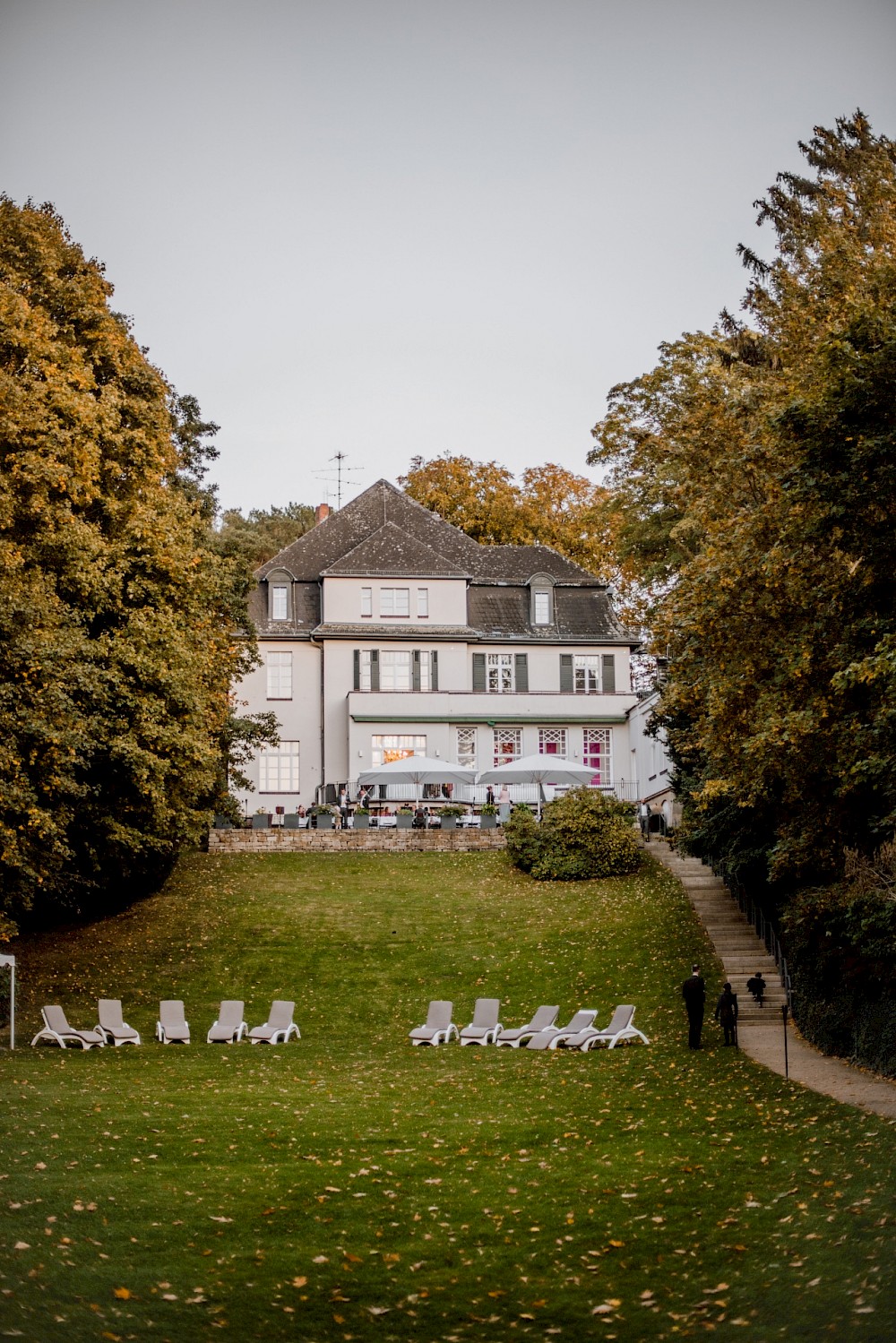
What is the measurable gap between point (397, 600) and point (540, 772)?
1355 centimetres

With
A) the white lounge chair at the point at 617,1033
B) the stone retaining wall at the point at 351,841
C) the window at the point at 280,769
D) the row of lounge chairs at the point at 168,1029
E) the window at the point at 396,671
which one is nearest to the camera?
the white lounge chair at the point at 617,1033

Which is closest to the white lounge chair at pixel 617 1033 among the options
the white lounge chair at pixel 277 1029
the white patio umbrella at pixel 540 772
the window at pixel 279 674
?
the white lounge chair at pixel 277 1029

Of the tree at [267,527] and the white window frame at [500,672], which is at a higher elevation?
the tree at [267,527]

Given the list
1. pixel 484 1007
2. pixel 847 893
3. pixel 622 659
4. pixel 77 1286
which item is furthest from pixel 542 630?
pixel 77 1286

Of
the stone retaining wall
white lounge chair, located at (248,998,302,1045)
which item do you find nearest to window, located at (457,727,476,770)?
the stone retaining wall

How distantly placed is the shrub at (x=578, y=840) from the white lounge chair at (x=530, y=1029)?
11.9 meters

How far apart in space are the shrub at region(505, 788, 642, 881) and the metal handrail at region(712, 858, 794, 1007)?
109 inches

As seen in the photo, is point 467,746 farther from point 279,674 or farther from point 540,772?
point 540,772

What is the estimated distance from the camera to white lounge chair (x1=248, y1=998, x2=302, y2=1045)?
23.4m

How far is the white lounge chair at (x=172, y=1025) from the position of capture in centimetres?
2339

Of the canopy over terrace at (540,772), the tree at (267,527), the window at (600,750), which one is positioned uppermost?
the tree at (267,527)

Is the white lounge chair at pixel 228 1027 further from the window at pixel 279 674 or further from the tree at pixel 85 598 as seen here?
the window at pixel 279 674

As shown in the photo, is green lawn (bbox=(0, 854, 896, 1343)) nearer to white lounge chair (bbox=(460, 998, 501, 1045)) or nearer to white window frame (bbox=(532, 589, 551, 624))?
white lounge chair (bbox=(460, 998, 501, 1045))

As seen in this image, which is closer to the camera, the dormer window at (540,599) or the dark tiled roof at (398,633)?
the dark tiled roof at (398,633)
